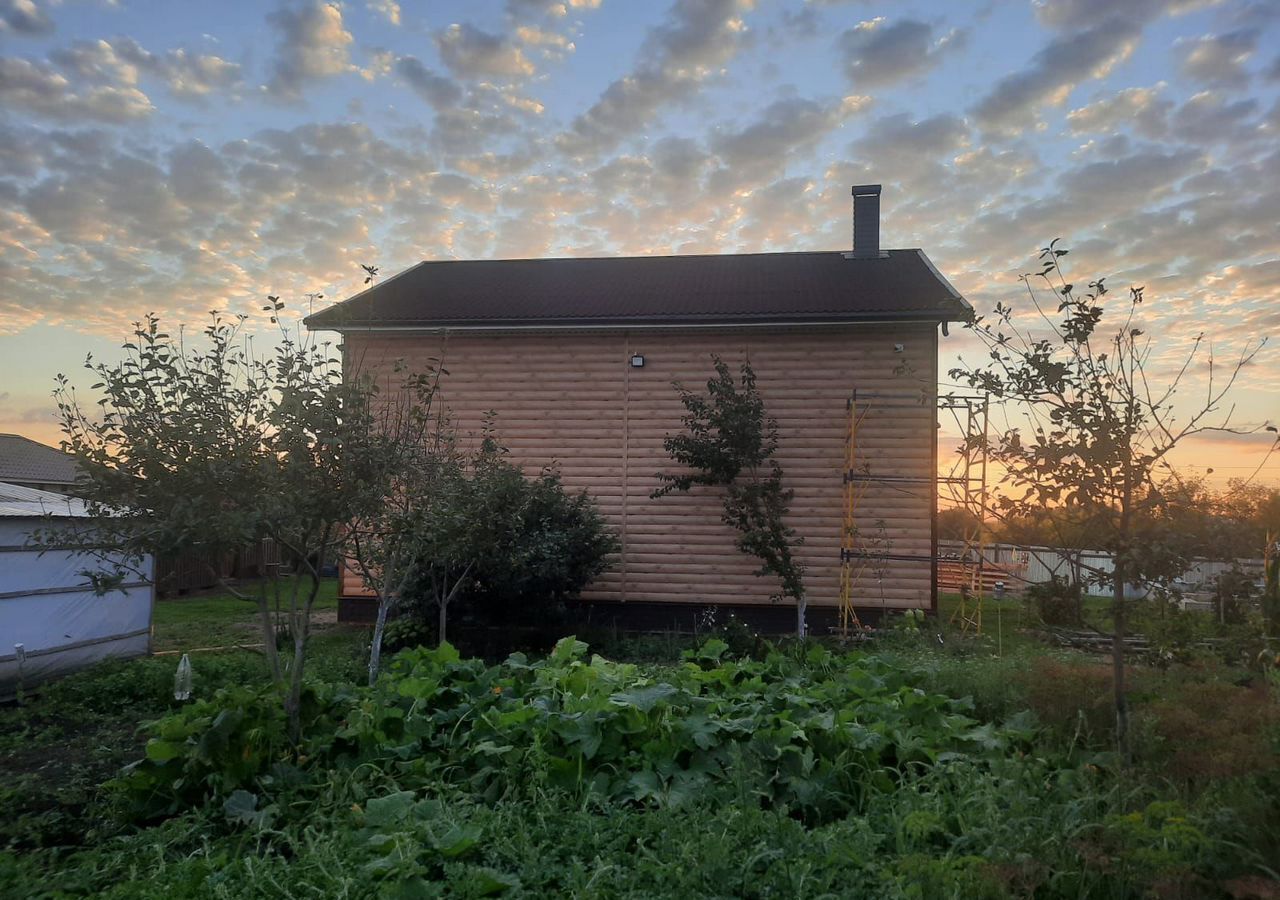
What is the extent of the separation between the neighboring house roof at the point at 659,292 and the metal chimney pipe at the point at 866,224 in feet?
0.78

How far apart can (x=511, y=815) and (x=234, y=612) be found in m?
13.6

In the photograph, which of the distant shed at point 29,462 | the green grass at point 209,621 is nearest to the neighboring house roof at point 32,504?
the green grass at point 209,621

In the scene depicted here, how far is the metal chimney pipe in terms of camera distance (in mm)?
15102

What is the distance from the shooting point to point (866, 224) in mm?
15266

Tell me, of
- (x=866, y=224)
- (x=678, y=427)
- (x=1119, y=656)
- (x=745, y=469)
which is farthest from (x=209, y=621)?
(x=1119, y=656)

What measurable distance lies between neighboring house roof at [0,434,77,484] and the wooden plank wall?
16268mm

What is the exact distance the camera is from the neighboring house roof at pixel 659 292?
12375 mm

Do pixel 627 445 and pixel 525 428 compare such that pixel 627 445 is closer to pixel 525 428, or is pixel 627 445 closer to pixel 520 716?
pixel 525 428

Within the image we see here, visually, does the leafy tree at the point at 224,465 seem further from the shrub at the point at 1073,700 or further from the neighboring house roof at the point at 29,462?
the neighboring house roof at the point at 29,462

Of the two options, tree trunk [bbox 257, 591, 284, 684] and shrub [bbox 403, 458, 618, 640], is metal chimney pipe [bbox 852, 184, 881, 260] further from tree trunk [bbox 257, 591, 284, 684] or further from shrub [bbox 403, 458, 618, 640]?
tree trunk [bbox 257, 591, 284, 684]

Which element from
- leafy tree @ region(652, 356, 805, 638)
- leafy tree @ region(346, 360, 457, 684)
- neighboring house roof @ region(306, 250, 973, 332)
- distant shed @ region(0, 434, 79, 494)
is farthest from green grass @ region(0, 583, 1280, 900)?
distant shed @ region(0, 434, 79, 494)

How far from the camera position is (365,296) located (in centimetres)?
1458

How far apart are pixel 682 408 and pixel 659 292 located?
240 centimetres

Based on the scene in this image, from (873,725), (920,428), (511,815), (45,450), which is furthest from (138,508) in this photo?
(45,450)
